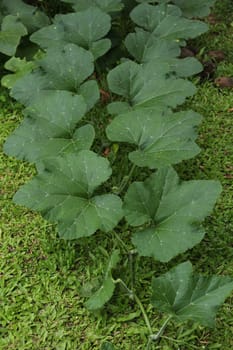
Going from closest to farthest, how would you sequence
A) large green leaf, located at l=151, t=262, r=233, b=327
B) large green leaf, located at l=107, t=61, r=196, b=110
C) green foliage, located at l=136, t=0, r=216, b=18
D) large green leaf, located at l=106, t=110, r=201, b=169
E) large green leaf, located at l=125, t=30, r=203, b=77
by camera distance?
1. large green leaf, located at l=151, t=262, r=233, b=327
2. large green leaf, located at l=106, t=110, r=201, b=169
3. large green leaf, located at l=107, t=61, r=196, b=110
4. large green leaf, located at l=125, t=30, r=203, b=77
5. green foliage, located at l=136, t=0, r=216, b=18

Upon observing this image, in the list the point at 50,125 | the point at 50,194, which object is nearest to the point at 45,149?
the point at 50,125

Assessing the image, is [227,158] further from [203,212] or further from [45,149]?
[45,149]

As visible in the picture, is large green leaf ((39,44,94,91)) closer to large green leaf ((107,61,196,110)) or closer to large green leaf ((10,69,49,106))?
large green leaf ((10,69,49,106))

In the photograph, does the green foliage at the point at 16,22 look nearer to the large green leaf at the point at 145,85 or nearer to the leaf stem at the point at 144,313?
the large green leaf at the point at 145,85

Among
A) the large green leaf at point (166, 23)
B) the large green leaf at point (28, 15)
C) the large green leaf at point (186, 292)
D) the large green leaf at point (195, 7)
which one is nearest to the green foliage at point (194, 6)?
the large green leaf at point (195, 7)

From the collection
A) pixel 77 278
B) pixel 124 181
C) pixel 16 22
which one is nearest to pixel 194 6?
pixel 16 22

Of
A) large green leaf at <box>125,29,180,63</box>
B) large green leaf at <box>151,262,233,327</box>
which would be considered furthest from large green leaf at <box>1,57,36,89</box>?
large green leaf at <box>151,262,233,327</box>
